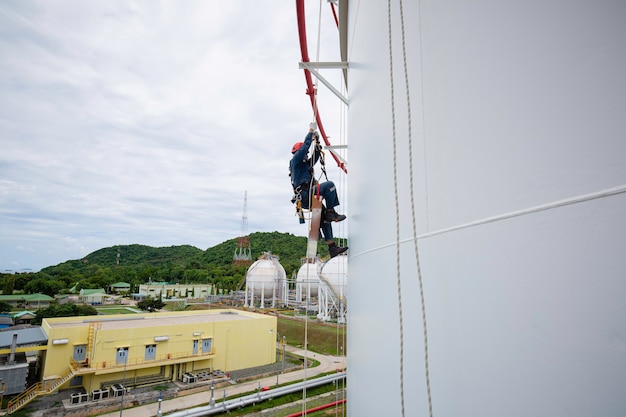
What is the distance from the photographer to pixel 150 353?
48.7ft

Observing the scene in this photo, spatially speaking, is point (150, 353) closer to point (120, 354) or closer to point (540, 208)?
point (120, 354)

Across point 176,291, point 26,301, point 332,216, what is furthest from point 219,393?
point 176,291

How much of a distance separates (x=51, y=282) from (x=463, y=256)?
2183 inches

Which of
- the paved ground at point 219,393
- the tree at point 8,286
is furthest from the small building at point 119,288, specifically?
the paved ground at point 219,393

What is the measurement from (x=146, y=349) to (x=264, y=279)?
2017 centimetres

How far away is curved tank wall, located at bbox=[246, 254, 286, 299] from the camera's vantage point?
34750 millimetres

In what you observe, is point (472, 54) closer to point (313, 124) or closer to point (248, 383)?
point (313, 124)

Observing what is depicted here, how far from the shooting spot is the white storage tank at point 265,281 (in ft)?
114

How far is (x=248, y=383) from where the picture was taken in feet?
49.1

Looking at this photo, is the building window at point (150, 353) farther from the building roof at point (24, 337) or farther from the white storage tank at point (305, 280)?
the white storage tank at point (305, 280)

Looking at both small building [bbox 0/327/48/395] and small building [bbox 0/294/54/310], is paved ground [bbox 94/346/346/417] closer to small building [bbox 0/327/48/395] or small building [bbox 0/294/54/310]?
small building [bbox 0/327/48/395]

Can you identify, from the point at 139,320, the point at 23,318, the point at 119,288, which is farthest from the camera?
the point at 119,288

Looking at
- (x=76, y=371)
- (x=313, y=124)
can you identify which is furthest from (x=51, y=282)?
(x=313, y=124)

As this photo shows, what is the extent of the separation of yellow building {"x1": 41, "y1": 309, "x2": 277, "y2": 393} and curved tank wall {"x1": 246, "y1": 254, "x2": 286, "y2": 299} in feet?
52.5
